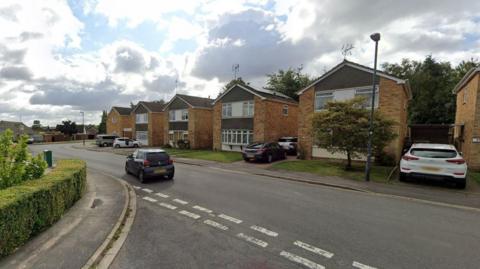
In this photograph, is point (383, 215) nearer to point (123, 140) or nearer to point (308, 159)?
point (308, 159)

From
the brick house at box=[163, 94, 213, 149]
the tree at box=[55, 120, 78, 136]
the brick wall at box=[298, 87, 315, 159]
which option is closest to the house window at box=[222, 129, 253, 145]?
the brick house at box=[163, 94, 213, 149]

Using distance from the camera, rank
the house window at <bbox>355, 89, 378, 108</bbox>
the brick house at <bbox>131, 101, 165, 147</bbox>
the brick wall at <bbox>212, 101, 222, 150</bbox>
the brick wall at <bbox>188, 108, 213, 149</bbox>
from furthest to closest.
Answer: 1. the brick house at <bbox>131, 101, 165, 147</bbox>
2. the brick wall at <bbox>188, 108, 213, 149</bbox>
3. the brick wall at <bbox>212, 101, 222, 150</bbox>
4. the house window at <bbox>355, 89, 378, 108</bbox>

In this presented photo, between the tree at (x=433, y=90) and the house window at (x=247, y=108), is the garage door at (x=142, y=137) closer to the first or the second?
the house window at (x=247, y=108)

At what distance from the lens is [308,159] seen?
676 inches

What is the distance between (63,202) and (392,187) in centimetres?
1100

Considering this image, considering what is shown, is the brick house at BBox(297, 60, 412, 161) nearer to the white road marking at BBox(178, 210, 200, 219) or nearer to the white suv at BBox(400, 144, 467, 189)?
the white suv at BBox(400, 144, 467, 189)

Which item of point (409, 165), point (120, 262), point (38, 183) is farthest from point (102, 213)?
point (409, 165)

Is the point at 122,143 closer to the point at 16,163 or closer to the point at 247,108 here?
the point at 247,108

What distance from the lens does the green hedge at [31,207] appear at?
154 inches

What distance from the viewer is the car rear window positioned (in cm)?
869

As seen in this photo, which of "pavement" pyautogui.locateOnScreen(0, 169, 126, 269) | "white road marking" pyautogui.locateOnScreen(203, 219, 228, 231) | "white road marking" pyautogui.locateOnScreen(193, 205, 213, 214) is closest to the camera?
"pavement" pyautogui.locateOnScreen(0, 169, 126, 269)

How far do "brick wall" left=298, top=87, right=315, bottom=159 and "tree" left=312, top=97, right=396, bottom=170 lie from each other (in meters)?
4.25

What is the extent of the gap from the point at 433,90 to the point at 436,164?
1254 inches

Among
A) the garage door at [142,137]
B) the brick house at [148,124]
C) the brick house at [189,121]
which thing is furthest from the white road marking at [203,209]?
the garage door at [142,137]
